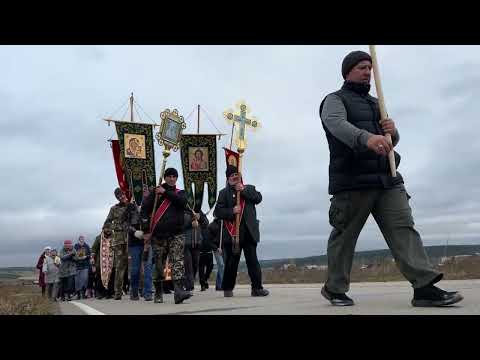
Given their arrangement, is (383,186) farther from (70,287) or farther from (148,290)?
(70,287)

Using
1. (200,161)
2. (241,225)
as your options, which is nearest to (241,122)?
(241,225)

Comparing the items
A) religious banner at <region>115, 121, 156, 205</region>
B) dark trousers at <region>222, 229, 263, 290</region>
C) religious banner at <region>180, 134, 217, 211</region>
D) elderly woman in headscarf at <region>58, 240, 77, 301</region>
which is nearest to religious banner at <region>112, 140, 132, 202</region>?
religious banner at <region>115, 121, 156, 205</region>

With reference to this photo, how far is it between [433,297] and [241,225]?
14.9 ft

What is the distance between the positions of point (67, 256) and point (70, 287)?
2.65 ft

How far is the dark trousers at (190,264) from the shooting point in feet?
37.0

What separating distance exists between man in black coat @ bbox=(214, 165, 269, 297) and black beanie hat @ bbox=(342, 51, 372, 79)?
399 cm

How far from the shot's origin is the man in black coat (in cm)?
900

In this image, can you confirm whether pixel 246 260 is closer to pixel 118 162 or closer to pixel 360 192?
pixel 360 192

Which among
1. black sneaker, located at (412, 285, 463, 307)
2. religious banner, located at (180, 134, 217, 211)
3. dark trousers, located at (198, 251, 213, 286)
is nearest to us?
black sneaker, located at (412, 285, 463, 307)

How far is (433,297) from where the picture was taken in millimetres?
4809

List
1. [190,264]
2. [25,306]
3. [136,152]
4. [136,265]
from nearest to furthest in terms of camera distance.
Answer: [25,306]
[136,265]
[190,264]
[136,152]

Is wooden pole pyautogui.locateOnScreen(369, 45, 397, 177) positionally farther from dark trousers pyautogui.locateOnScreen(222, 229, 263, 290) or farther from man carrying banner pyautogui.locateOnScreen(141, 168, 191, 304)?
dark trousers pyautogui.locateOnScreen(222, 229, 263, 290)

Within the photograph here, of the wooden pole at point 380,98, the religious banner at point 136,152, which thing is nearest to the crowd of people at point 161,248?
the religious banner at point 136,152
